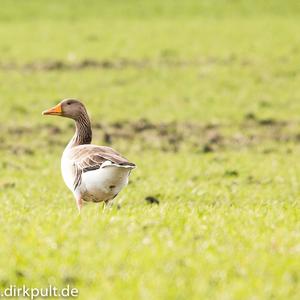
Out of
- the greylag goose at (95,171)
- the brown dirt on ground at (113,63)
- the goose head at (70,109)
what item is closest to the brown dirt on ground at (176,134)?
the goose head at (70,109)

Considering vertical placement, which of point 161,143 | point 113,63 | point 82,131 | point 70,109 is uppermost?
point 113,63

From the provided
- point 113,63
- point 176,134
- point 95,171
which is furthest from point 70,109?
point 113,63

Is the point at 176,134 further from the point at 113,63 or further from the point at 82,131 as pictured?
the point at 113,63

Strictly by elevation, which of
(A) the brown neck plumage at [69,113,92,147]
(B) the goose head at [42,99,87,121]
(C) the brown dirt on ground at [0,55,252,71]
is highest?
(C) the brown dirt on ground at [0,55,252,71]

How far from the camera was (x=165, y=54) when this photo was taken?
40.9 m

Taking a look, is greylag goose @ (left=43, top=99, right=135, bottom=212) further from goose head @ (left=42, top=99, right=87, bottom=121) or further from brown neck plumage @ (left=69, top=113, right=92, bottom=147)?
goose head @ (left=42, top=99, right=87, bottom=121)

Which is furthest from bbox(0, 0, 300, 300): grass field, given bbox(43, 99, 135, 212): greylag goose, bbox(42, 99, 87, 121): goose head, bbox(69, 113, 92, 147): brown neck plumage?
bbox(42, 99, 87, 121): goose head

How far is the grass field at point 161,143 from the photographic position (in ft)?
25.8

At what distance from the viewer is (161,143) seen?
81.3 feet

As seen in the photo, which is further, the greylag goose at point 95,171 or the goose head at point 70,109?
the goose head at point 70,109

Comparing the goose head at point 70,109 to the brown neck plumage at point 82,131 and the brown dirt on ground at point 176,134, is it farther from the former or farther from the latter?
the brown dirt on ground at point 176,134

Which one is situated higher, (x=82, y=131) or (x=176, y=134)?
(x=176, y=134)

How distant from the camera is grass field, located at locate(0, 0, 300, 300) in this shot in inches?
309

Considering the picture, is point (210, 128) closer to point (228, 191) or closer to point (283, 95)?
point (283, 95)
